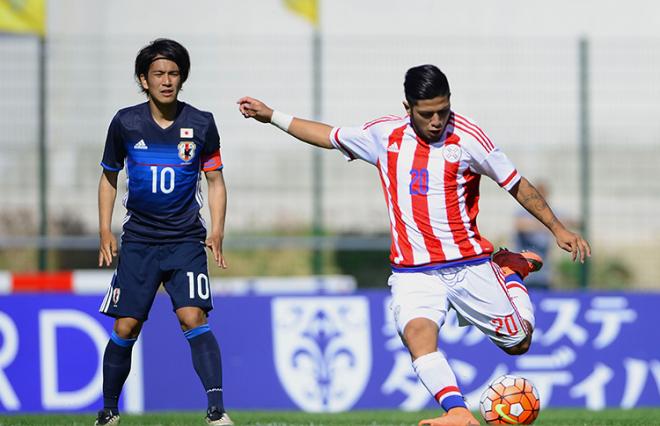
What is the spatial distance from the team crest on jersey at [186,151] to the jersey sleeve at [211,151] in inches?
4.1

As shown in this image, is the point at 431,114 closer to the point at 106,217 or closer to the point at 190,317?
the point at 190,317

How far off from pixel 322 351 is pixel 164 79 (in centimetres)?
521

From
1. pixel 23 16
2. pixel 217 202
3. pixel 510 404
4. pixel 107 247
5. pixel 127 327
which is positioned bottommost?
pixel 510 404

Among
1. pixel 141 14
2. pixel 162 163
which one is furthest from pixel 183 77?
pixel 141 14

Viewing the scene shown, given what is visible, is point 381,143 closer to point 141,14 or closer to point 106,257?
point 106,257

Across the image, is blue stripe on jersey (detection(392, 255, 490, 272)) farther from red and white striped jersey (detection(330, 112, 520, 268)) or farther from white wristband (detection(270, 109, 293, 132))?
white wristband (detection(270, 109, 293, 132))

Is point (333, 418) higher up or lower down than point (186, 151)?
lower down

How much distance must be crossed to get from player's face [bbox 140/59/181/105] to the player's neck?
81 mm

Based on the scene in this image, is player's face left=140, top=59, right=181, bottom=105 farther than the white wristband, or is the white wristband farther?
the white wristband

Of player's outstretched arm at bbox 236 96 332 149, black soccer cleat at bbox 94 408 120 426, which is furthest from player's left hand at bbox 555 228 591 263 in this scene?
black soccer cleat at bbox 94 408 120 426

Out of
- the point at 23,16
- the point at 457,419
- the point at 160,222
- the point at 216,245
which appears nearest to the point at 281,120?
the point at 216,245

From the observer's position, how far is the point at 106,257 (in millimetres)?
8250

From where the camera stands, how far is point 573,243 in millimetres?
7688

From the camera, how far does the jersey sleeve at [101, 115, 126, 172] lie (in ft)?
26.9
